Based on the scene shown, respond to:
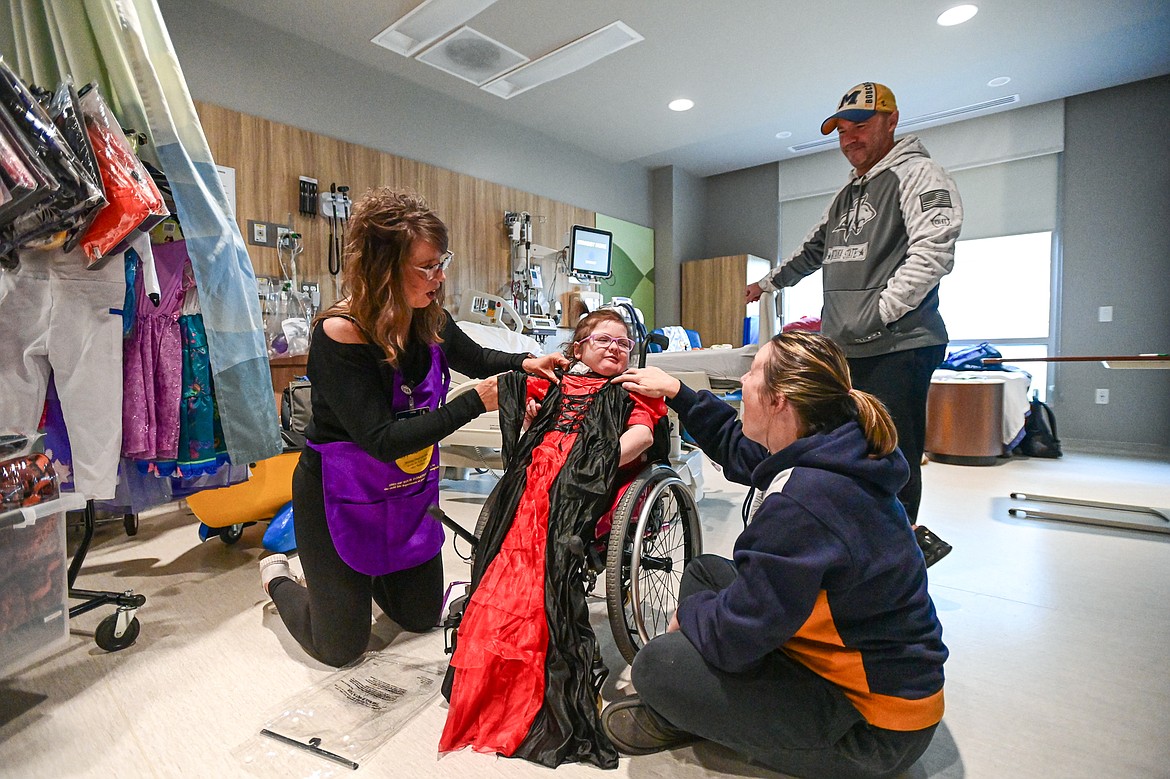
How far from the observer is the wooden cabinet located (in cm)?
650

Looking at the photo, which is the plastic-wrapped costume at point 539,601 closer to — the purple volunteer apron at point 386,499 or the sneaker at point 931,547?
the purple volunteer apron at point 386,499

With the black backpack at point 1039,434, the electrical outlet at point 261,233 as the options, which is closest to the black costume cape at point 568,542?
the electrical outlet at point 261,233

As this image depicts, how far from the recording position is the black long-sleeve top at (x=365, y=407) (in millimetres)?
1419

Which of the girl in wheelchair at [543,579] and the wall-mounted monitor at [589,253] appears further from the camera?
the wall-mounted monitor at [589,253]

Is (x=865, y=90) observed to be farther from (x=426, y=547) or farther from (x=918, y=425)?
(x=426, y=547)

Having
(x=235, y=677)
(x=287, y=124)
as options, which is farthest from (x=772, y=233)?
(x=235, y=677)

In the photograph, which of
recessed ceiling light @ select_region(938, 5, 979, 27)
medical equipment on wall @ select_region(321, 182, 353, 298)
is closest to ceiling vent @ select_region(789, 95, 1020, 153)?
recessed ceiling light @ select_region(938, 5, 979, 27)

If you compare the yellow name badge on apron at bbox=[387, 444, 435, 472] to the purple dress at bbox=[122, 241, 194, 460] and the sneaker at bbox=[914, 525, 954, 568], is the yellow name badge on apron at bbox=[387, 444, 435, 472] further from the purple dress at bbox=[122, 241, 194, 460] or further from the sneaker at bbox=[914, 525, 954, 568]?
the sneaker at bbox=[914, 525, 954, 568]

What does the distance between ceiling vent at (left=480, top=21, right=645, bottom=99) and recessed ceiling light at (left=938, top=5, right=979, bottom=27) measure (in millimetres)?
1875

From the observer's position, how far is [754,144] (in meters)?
6.10

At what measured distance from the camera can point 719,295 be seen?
666 cm

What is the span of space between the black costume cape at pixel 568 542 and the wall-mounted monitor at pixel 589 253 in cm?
419

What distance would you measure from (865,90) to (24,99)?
211cm

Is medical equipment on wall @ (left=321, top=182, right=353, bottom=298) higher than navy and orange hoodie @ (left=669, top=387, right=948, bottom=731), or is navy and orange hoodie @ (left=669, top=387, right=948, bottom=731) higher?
medical equipment on wall @ (left=321, top=182, right=353, bottom=298)
